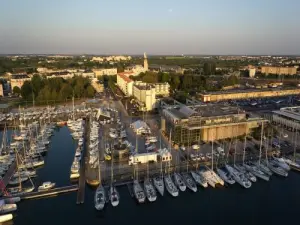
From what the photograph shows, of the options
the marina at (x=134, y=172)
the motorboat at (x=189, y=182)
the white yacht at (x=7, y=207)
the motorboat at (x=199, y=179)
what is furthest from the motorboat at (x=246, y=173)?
the white yacht at (x=7, y=207)

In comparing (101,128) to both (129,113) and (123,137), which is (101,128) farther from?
(129,113)

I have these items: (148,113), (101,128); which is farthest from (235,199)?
(148,113)

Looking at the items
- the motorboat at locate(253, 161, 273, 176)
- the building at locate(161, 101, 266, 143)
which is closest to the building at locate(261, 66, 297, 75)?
the building at locate(161, 101, 266, 143)

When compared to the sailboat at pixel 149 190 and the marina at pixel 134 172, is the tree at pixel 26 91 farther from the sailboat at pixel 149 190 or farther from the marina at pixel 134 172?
the sailboat at pixel 149 190

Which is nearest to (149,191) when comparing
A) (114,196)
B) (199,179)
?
(114,196)

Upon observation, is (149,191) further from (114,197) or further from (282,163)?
(282,163)

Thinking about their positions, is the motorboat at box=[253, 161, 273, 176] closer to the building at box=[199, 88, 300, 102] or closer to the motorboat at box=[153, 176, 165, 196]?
the motorboat at box=[153, 176, 165, 196]

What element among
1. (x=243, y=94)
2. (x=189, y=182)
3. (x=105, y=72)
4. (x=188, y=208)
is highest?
(x=105, y=72)

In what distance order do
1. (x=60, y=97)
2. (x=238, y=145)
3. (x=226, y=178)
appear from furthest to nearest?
(x=60, y=97) < (x=238, y=145) < (x=226, y=178)
